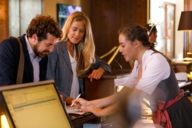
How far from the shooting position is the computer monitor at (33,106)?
4.31 feet

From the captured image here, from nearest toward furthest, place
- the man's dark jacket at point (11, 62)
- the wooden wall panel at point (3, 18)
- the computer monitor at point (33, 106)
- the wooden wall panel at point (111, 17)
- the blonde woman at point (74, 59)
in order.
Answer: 1. the computer monitor at point (33, 106)
2. the man's dark jacket at point (11, 62)
3. the blonde woman at point (74, 59)
4. the wooden wall panel at point (3, 18)
5. the wooden wall panel at point (111, 17)

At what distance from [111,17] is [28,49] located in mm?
4370

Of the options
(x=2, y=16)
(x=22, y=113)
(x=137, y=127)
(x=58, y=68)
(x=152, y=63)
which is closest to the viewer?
(x=22, y=113)

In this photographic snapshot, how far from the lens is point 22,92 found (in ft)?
4.56

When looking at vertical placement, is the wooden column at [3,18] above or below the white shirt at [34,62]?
above

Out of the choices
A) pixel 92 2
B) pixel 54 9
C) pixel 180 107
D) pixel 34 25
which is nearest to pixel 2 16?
pixel 54 9

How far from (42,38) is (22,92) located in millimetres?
759

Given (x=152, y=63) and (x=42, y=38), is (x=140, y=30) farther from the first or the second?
(x=42, y=38)

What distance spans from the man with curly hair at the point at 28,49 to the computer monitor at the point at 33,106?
0.57 meters

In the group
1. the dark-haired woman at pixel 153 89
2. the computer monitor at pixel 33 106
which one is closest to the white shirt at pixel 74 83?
the dark-haired woman at pixel 153 89

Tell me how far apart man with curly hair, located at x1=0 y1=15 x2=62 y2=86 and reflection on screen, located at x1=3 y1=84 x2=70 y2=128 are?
0.58 meters

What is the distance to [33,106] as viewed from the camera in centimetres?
140

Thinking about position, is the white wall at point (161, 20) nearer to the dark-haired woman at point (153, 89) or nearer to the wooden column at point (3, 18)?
the wooden column at point (3, 18)

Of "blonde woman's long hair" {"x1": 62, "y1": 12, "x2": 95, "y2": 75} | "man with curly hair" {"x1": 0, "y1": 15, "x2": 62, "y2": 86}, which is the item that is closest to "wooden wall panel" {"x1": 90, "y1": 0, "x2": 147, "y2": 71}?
"blonde woman's long hair" {"x1": 62, "y1": 12, "x2": 95, "y2": 75}
